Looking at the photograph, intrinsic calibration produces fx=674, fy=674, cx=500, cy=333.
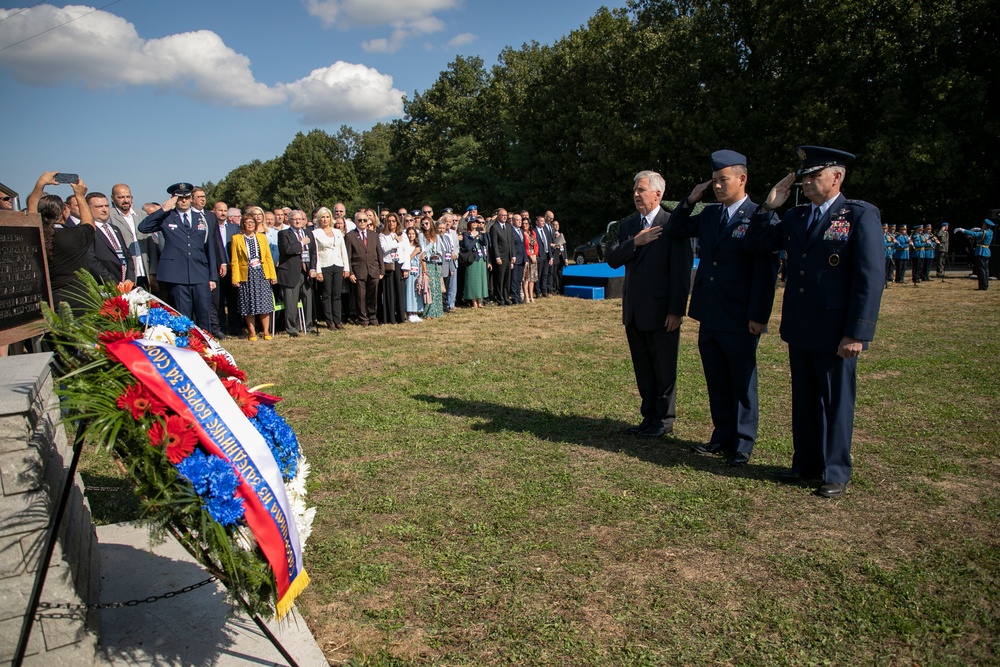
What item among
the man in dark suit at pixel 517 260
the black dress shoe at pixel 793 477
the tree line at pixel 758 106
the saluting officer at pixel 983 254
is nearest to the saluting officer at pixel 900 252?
the saluting officer at pixel 983 254


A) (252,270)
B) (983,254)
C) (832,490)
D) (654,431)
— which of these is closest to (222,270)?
(252,270)

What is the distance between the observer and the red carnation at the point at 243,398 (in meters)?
2.80

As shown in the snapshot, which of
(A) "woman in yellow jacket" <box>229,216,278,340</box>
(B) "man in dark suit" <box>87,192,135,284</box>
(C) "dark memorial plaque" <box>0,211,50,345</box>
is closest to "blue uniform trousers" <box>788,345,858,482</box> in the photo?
(C) "dark memorial plaque" <box>0,211,50,345</box>

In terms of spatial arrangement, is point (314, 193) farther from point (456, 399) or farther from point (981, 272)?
point (456, 399)

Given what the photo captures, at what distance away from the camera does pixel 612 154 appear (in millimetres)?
36562

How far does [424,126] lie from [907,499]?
188ft

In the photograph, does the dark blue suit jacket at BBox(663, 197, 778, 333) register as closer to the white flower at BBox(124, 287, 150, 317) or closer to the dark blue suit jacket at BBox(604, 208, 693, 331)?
the dark blue suit jacket at BBox(604, 208, 693, 331)

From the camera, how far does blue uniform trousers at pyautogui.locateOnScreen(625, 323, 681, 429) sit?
5.55 metres

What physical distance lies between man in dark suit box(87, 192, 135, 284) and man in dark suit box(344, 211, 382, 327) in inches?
158

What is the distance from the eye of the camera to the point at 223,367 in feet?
9.74

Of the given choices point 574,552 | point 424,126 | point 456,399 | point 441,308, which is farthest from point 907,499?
point 424,126

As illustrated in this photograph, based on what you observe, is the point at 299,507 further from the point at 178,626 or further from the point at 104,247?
the point at 104,247

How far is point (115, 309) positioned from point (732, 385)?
13.4 feet

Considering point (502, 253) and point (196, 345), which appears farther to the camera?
point (502, 253)
